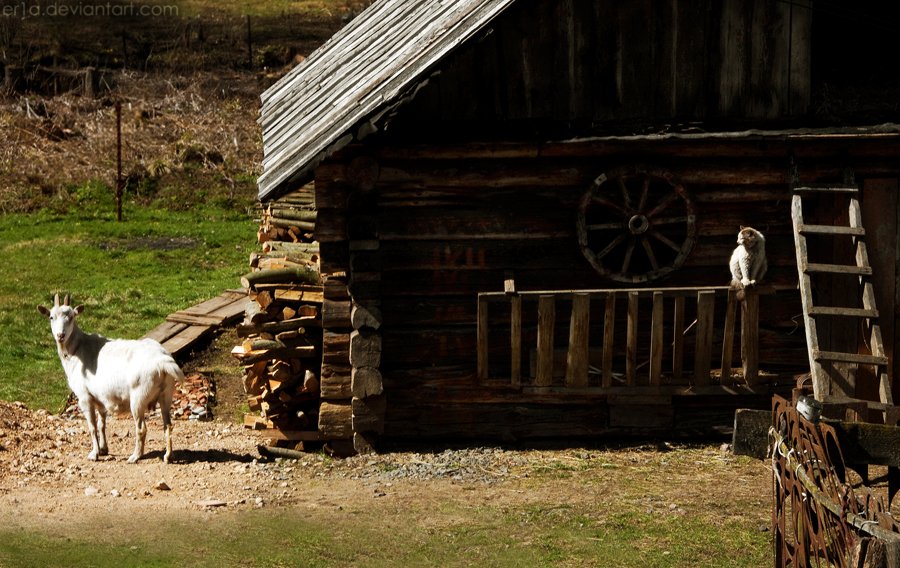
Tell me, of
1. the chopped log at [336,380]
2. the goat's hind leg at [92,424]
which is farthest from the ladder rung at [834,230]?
the goat's hind leg at [92,424]

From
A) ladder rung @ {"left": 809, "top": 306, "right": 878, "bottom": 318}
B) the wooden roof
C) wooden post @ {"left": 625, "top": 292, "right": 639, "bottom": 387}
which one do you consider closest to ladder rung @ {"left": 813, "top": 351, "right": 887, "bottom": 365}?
ladder rung @ {"left": 809, "top": 306, "right": 878, "bottom": 318}

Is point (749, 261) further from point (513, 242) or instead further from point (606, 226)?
point (513, 242)

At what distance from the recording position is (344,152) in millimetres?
11453

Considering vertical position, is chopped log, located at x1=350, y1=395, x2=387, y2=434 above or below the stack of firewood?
below

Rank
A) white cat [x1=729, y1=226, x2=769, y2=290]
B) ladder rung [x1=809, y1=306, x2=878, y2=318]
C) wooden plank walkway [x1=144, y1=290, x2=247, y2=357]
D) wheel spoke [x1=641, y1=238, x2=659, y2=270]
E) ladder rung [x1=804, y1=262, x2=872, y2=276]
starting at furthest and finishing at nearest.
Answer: wooden plank walkway [x1=144, y1=290, x2=247, y2=357]
wheel spoke [x1=641, y1=238, x2=659, y2=270]
white cat [x1=729, y1=226, x2=769, y2=290]
ladder rung [x1=804, y1=262, x2=872, y2=276]
ladder rung [x1=809, y1=306, x2=878, y2=318]

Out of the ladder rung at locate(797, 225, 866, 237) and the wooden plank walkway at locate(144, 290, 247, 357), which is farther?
the wooden plank walkway at locate(144, 290, 247, 357)

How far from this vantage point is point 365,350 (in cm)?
1166

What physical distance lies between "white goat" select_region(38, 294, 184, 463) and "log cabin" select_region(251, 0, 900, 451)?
1.55 metres

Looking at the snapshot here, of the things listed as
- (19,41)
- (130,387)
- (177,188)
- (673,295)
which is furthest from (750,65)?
(19,41)

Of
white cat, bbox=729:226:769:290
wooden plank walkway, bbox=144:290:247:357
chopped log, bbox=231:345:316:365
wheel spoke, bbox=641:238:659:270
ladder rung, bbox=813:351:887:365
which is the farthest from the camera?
wooden plank walkway, bbox=144:290:247:357

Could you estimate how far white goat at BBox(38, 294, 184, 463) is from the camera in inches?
452

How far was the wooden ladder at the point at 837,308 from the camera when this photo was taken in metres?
10.6

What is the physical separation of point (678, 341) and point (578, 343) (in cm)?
96

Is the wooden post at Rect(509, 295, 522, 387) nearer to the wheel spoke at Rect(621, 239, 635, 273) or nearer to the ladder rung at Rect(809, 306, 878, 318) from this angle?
the wheel spoke at Rect(621, 239, 635, 273)
